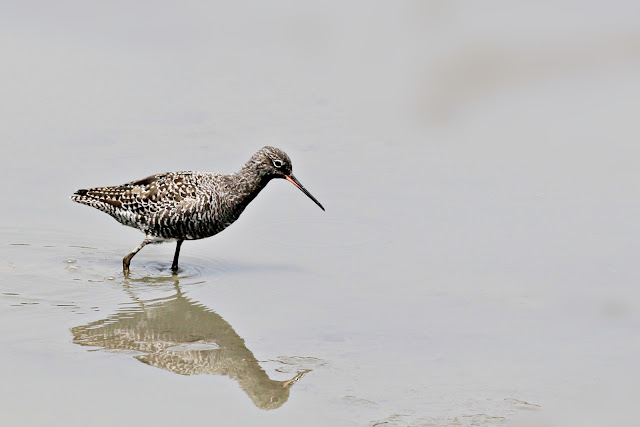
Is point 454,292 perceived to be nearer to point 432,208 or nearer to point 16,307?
point 432,208

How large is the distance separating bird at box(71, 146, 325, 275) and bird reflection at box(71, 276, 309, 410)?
142cm

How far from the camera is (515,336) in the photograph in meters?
11.1

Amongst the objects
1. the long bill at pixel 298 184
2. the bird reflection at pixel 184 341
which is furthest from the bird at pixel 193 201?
the bird reflection at pixel 184 341

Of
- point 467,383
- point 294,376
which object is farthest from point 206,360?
point 467,383

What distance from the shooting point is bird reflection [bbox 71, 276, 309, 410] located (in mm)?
10055

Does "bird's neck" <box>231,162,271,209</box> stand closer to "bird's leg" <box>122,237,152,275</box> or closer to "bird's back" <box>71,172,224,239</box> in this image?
"bird's back" <box>71,172,224,239</box>

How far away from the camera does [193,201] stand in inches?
533

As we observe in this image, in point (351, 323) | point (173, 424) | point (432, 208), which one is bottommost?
point (173, 424)

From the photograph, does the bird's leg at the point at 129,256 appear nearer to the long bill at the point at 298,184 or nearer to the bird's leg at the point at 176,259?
the bird's leg at the point at 176,259

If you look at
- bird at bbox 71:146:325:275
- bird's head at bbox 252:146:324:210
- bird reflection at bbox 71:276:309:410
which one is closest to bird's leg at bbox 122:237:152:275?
bird at bbox 71:146:325:275

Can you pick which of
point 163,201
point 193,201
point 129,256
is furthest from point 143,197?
point 129,256

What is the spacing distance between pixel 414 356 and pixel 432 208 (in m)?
3.98

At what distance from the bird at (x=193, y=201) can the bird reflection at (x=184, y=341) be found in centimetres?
142

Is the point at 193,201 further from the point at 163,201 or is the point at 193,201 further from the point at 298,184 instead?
the point at 298,184
